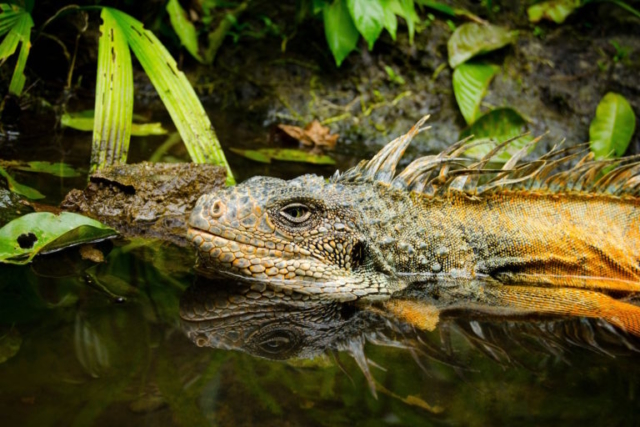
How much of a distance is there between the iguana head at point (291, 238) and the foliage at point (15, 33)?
9.56 ft

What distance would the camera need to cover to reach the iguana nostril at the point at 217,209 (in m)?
4.09

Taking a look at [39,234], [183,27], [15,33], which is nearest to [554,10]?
[183,27]

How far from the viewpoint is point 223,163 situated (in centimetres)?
578

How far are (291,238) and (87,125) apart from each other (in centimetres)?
418

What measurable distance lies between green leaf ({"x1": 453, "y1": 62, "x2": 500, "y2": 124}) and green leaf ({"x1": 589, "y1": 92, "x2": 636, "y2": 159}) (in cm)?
167

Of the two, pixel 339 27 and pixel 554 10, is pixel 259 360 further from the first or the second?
pixel 554 10

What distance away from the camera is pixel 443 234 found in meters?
4.64

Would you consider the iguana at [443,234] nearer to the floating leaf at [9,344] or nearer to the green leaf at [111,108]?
the floating leaf at [9,344]

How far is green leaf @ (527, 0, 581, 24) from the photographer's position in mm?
10586

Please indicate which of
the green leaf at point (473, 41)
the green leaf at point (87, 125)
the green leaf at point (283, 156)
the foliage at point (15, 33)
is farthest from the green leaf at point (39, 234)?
the green leaf at point (473, 41)

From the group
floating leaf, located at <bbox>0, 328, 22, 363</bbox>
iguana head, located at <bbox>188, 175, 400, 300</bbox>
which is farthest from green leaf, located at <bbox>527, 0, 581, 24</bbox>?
floating leaf, located at <bbox>0, 328, 22, 363</bbox>

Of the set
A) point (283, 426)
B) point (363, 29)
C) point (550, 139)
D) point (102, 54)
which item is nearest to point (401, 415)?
point (283, 426)

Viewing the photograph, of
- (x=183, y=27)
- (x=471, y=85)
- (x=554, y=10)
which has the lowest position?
(x=471, y=85)

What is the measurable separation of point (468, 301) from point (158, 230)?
8.48ft
